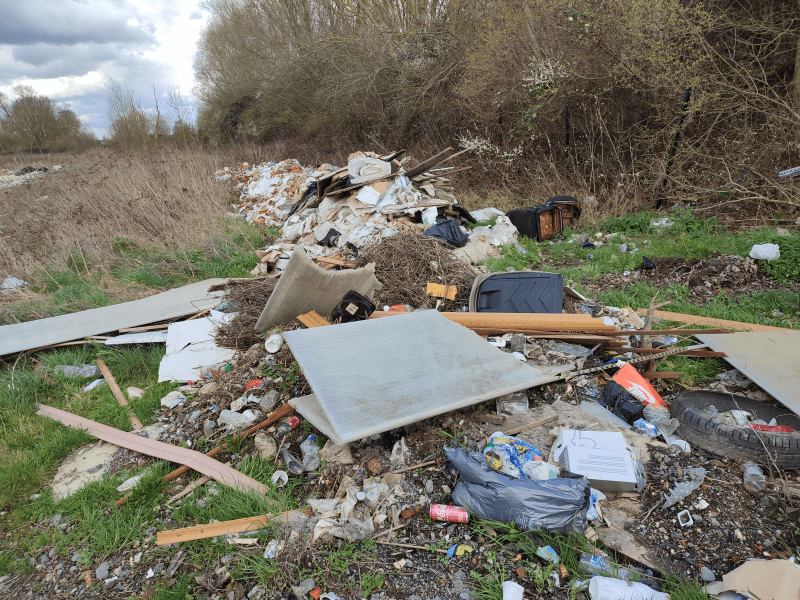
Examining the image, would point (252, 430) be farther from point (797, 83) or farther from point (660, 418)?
point (797, 83)

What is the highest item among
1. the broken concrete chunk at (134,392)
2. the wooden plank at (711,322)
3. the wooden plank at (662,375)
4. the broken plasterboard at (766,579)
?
the broken concrete chunk at (134,392)

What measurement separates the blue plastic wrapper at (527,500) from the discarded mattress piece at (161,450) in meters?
1.15

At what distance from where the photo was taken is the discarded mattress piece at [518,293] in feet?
12.8

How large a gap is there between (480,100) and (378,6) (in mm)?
5877

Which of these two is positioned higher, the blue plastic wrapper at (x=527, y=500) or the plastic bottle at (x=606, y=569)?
the blue plastic wrapper at (x=527, y=500)

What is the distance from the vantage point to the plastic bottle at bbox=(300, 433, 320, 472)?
2451mm

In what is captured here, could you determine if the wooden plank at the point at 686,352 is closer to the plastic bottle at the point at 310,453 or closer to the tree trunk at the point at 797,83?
the plastic bottle at the point at 310,453

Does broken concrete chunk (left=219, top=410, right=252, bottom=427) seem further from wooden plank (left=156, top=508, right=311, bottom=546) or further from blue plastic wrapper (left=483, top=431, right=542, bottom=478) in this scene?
blue plastic wrapper (left=483, top=431, right=542, bottom=478)

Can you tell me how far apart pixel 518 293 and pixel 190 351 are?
3075 mm

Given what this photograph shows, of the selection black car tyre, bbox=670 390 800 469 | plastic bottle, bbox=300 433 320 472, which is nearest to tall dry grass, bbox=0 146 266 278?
plastic bottle, bbox=300 433 320 472

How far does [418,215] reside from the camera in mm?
7051

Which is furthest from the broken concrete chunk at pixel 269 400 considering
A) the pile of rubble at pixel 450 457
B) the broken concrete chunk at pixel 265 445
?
the broken concrete chunk at pixel 265 445

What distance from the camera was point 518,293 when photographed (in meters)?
4.02

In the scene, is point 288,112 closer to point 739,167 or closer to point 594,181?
point 594,181
